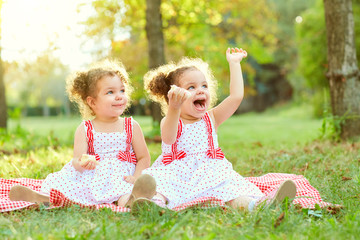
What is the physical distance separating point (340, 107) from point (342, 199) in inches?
103

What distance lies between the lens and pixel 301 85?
25.6 metres

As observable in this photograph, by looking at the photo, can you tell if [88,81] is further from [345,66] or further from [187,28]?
[187,28]

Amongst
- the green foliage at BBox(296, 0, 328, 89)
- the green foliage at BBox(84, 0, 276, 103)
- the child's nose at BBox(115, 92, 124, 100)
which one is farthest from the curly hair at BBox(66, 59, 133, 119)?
the green foliage at BBox(296, 0, 328, 89)

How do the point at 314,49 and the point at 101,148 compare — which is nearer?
the point at 101,148

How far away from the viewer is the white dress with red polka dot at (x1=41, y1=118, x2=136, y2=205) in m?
2.62

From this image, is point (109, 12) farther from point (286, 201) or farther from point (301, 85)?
point (301, 85)

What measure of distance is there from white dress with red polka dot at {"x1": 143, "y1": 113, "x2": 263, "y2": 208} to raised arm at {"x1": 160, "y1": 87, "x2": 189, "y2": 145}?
0.17 metres

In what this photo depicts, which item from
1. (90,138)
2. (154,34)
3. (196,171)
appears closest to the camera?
(196,171)

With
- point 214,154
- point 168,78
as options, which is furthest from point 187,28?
point 214,154

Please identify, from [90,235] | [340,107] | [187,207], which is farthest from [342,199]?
[340,107]

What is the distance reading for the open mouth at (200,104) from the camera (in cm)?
278

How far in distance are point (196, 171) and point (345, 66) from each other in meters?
3.09

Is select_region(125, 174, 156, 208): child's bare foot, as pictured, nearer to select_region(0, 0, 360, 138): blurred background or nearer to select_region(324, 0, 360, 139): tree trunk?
select_region(0, 0, 360, 138): blurred background

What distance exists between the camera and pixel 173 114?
250 cm
